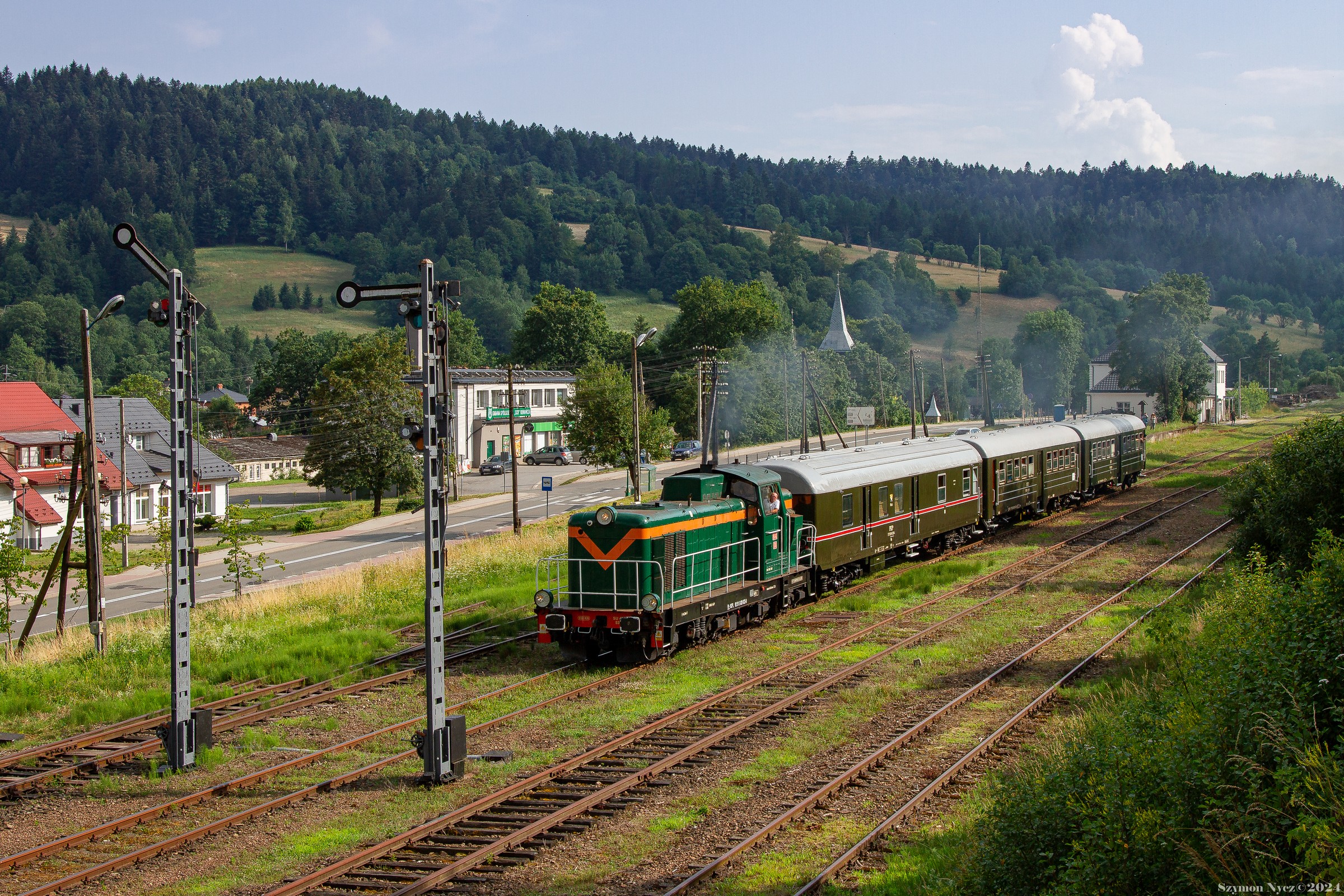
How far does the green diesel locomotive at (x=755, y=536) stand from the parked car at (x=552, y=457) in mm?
55759

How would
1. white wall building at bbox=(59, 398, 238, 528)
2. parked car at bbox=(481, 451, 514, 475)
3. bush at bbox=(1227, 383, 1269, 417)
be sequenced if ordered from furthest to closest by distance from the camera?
bush at bbox=(1227, 383, 1269, 417) → parked car at bbox=(481, 451, 514, 475) → white wall building at bbox=(59, 398, 238, 528)

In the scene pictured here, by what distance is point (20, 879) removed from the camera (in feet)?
36.0

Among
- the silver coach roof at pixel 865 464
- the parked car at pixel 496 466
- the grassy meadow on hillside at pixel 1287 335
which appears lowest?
the parked car at pixel 496 466

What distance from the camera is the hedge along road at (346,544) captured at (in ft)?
129

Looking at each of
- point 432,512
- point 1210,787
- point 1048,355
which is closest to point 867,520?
point 432,512

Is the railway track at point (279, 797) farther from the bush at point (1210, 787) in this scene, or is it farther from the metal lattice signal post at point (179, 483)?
the bush at point (1210, 787)

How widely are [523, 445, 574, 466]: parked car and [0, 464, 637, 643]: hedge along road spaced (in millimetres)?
11623

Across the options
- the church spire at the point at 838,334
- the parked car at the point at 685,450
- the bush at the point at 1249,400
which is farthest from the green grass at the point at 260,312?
the bush at the point at 1249,400

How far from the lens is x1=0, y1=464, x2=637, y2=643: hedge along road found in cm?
3931

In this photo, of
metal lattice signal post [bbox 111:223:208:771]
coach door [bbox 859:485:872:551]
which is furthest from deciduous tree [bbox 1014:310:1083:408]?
metal lattice signal post [bbox 111:223:208:771]

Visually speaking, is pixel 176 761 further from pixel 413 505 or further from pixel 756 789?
pixel 413 505

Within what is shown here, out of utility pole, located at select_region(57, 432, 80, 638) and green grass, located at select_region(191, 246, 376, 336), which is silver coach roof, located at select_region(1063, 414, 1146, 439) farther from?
green grass, located at select_region(191, 246, 376, 336)

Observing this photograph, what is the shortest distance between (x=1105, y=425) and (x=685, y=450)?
1670 inches

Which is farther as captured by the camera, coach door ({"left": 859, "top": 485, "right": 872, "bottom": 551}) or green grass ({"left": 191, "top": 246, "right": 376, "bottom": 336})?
green grass ({"left": 191, "top": 246, "right": 376, "bottom": 336})
